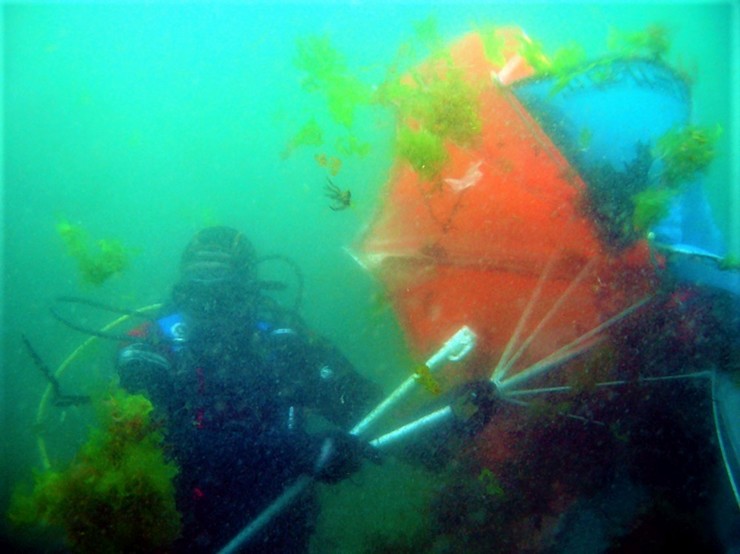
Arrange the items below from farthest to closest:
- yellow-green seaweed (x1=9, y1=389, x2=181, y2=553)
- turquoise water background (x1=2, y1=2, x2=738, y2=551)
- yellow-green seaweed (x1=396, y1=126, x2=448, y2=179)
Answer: turquoise water background (x1=2, y1=2, x2=738, y2=551) → yellow-green seaweed (x1=396, y1=126, x2=448, y2=179) → yellow-green seaweed (x1=9, y1=389, x2=181, y2=553)

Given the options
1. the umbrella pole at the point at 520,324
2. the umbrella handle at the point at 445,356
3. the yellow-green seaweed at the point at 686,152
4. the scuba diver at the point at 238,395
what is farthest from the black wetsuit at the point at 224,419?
the yellow-green seaweed at the point at 686,152

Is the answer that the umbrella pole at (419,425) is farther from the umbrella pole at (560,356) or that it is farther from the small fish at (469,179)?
the small fish at (469,179)

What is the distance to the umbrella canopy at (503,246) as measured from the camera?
11.0 feet

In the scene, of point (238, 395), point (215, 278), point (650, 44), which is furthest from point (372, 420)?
point (650, 44)

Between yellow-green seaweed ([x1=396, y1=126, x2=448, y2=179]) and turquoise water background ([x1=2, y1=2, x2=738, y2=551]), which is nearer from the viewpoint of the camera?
yellow-green seaweed ([x1=396, y1=126, x2=448, y2=179])

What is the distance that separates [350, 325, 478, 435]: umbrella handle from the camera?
3.47 metres

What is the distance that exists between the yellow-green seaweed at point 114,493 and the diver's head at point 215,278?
118cm

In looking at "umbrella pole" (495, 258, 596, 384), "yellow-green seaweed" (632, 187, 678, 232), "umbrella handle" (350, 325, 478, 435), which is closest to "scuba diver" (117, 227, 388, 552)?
"umbrella handle" (350, 325, 478, 435)

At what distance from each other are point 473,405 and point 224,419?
212 cm

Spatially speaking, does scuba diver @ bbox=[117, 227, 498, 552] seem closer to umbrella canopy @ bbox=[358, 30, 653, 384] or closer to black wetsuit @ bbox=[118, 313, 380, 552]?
black wetsuit @ bbox=[118, 313, 380, 552]

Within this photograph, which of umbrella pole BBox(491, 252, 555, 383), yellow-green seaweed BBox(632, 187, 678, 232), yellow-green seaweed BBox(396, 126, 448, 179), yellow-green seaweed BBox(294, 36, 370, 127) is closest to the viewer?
yellow-green seaweed BBox(632, 187, 678, 232)

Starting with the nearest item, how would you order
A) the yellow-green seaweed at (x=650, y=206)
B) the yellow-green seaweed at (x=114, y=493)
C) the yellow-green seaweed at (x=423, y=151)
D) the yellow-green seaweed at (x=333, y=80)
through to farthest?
the yellow-green seaweed at (x=114, y=493), the yellow-green seaweed at (x=650, y=206), the yellow-green seaweed at (x=423, y=151), the yellow-green seaweed at (x=333, y=80)

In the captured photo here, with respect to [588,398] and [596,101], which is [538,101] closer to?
[596,101]

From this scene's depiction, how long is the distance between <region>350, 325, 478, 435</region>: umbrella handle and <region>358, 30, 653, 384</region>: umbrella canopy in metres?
0.16
